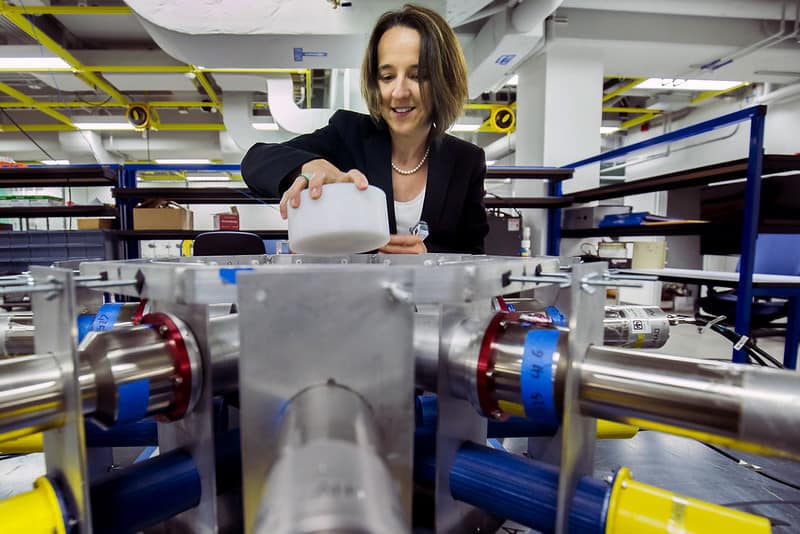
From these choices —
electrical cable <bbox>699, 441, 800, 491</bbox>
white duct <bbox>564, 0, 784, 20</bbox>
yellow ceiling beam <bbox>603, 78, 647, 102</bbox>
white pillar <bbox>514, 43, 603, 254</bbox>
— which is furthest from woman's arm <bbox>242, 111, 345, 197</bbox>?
yellow ceiling beam <bbox>603, 78, 647, 102</bbox>

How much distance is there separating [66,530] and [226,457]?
0.42 ft

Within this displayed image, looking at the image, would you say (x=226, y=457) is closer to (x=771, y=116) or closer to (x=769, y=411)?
(x=769, y=411)

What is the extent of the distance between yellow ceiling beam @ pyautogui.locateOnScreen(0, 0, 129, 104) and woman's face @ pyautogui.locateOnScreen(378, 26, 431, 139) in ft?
10.5

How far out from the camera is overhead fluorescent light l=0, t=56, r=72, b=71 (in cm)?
326

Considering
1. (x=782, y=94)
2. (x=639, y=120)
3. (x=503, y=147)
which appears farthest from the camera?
(x=503, y=147)

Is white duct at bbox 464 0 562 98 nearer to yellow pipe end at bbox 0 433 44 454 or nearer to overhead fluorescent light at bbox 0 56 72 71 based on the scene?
yellow pipe end at bbox 0 433 44 454

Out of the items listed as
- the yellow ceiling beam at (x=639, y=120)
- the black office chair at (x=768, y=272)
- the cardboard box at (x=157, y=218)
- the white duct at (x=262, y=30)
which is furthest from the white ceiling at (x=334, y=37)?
the black office chair at (x=768, y=272)

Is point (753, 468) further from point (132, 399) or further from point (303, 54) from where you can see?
point (303, 54)

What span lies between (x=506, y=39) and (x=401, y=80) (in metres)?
1.81

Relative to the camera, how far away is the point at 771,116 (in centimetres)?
449

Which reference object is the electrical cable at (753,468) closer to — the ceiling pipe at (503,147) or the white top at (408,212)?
the white top at (408,212)

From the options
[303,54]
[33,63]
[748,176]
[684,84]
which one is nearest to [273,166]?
[748,176]

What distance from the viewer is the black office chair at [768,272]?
2.25m

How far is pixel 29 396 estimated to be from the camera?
246 mm
